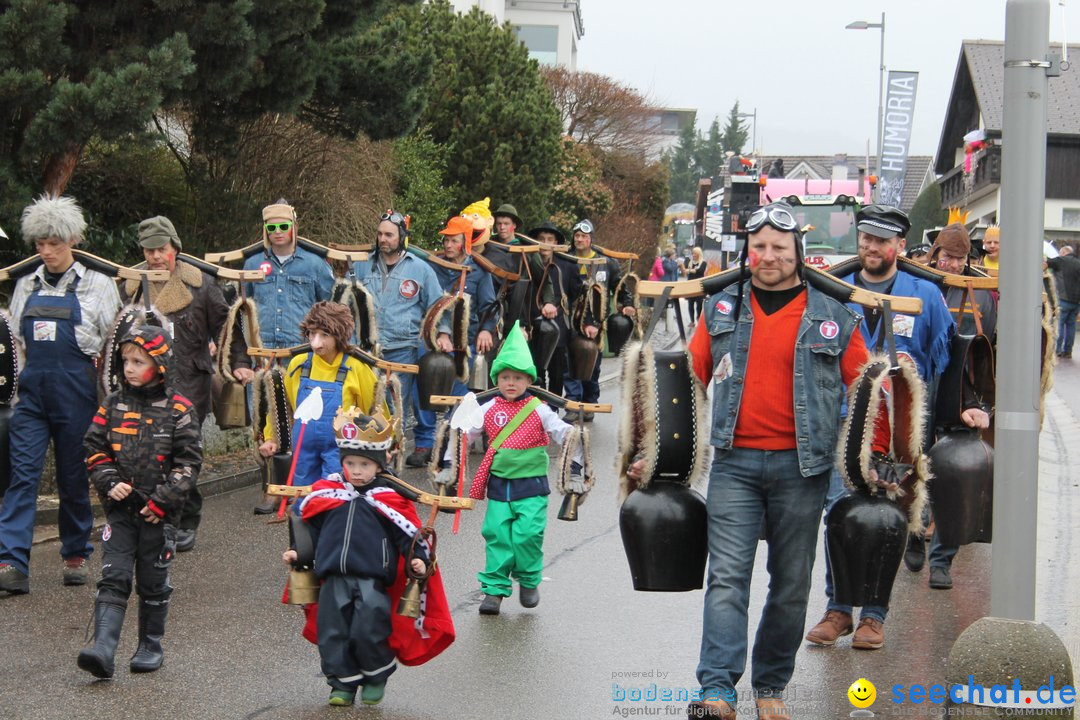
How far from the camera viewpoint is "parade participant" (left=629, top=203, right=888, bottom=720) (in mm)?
5336

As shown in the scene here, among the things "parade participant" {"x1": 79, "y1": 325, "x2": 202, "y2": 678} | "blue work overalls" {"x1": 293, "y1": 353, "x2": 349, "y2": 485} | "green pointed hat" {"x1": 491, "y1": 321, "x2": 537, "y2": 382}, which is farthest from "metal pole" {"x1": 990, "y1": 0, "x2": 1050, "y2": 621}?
"blue work overalls" {"x1": 293, "y1": 353, "x2": 349, "y2": 485}

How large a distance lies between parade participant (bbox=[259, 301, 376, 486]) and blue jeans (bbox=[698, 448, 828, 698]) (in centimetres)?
286

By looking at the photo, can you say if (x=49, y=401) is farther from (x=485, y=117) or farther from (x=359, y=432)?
(x=485, y=117)

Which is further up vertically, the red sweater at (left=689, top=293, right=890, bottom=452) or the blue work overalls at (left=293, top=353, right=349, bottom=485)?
the red sweater at (left=689, top=293, right=890, bottom=452)

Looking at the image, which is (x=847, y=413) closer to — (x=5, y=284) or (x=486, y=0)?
(x=5, y=284)

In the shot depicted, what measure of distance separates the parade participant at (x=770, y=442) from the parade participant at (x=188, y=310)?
436 cm

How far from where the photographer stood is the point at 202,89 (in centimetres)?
1284

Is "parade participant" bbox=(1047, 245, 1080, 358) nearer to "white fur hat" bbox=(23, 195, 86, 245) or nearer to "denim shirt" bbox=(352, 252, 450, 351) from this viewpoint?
"denim shirt" bbox=(352, 252, 450, 351)

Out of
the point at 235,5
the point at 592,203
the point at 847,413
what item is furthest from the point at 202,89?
the point at 592,203

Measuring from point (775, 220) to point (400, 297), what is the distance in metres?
6.19

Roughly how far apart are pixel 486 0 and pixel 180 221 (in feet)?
121

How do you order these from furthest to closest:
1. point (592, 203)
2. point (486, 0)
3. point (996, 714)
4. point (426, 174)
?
point (486, 0) → point (592, 203) → point (426, 174) → point (996, 714)

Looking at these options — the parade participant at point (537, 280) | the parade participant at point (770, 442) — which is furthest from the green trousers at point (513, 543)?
the parade participant at point (537, 280)

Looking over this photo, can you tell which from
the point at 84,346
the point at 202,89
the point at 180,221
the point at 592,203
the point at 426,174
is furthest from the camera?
the point at 592,203
